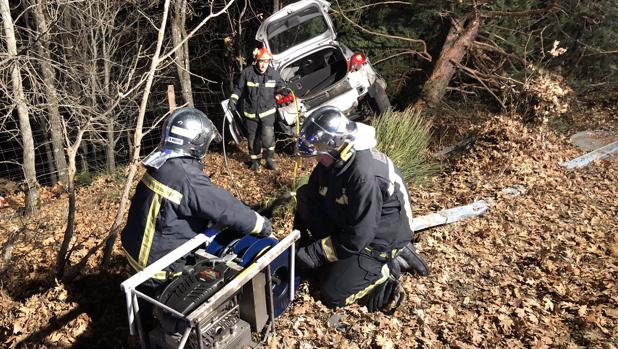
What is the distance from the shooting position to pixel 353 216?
141 inches

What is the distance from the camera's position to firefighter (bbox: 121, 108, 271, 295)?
3133 millimetres

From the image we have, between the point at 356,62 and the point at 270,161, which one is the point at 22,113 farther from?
the point at 356,62

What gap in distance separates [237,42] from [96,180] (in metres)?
4.28

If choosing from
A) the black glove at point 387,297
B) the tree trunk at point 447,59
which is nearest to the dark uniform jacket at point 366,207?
the black glove at point 387,297

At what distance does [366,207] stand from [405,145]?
3.10 m

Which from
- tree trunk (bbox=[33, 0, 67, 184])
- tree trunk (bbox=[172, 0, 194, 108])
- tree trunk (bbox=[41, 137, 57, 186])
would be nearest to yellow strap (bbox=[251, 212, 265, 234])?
tree trunk (bbox=[33, 0, 67, 184])

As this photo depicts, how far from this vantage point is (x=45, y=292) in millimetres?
3889

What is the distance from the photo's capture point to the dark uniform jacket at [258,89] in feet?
23.7

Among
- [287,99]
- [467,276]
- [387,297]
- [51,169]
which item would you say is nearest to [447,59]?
[287,99]

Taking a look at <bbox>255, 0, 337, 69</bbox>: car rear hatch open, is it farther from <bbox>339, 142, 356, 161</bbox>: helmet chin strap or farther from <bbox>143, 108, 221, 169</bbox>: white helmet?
<bbox>143, 108, 221, 169</bbox>: white helmet

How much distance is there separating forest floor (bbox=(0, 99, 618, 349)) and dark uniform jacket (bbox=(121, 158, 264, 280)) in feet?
3.05

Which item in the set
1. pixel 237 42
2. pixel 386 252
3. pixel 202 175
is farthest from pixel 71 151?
pixel 237 42

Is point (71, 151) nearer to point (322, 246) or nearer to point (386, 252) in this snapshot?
point (322, 246)

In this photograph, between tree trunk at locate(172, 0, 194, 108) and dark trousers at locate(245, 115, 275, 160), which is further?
dark trousers at locate(245, 115, 275, 160)
